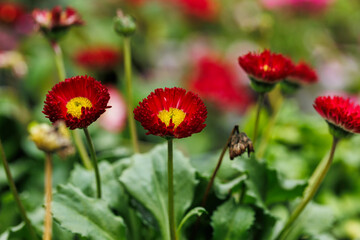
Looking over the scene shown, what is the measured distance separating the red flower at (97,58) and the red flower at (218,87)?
11.3 inches

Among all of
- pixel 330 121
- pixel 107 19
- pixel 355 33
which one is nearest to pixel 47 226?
pixel 330 121

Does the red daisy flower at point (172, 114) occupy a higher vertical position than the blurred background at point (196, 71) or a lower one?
higher

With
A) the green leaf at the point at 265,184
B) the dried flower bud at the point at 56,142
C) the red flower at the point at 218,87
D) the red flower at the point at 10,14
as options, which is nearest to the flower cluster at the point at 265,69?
the green leaf at the point at 265,184

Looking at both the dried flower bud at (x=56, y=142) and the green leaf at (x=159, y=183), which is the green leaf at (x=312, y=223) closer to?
the green leaf at (x=159, y=183)

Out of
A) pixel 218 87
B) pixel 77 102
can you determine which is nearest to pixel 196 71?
pixel 218 87

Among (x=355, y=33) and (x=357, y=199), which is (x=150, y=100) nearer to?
(x=357, y=199)

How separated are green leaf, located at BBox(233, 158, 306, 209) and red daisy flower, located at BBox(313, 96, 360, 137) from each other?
0.36ft

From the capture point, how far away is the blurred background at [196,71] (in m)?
0.98

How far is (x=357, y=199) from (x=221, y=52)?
1210mm

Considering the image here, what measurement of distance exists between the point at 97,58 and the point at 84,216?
988 mm

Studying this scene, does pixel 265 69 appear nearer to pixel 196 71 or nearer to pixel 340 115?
pixel 340 115

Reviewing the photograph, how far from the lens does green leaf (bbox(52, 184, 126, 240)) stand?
500 millimetres

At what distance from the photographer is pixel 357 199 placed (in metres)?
0.95

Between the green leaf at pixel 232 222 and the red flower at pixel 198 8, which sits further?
the red flower at pixel 198 8
